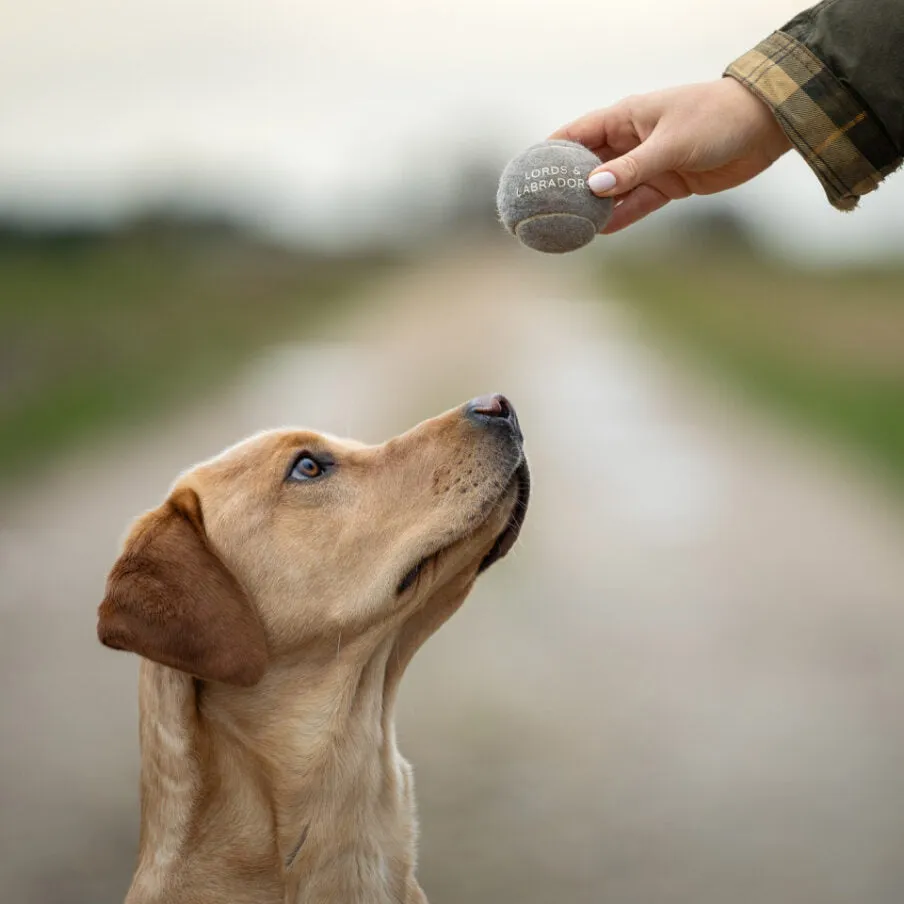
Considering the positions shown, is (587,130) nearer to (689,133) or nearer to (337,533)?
(689,133)

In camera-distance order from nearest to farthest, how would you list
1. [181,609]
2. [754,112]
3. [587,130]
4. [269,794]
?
1. [181,609]
2. [269,794]
3. [754,112]
4. [587,130]

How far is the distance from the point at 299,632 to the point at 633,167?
1.29 meters

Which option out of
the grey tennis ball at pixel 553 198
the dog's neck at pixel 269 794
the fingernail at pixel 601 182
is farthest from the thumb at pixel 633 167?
the dog's neck at pixel 269 794

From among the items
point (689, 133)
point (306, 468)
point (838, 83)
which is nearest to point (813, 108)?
point (838, 83)

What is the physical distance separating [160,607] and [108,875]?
2.24 m

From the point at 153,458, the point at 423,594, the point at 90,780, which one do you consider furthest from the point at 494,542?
the point at 153,458

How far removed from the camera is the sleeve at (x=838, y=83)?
267 cm

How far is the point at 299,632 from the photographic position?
2.74 m

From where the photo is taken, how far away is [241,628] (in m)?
2.58

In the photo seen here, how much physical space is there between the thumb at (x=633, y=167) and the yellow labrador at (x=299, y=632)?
1.80 feet

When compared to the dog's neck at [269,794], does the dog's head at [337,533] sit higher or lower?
higher

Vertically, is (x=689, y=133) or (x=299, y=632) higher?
(x=689, y=133)

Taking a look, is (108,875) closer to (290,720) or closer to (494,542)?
(290,720)

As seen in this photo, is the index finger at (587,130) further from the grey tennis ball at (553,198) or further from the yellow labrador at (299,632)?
the yellow labrador at (299,632)
